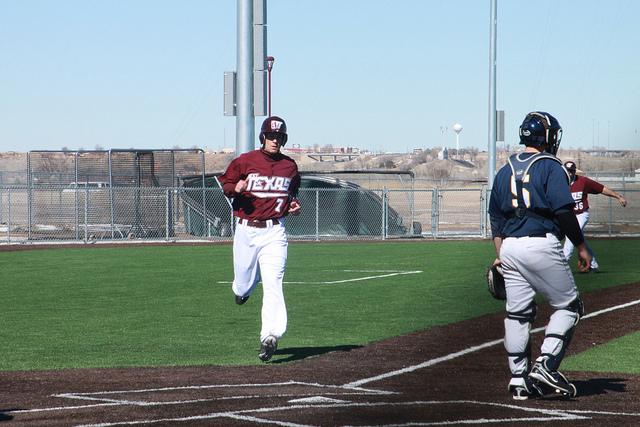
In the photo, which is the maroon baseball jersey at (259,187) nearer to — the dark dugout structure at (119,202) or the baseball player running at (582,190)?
the baseball player running at (582,190)

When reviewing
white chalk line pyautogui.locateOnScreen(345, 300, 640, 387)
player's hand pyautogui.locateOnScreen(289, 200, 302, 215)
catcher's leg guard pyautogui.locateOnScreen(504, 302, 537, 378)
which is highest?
player's hand pyautogui.locateOnScreen(289, 200, 302, 215)

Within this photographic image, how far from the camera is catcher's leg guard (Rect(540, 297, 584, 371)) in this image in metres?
8.69

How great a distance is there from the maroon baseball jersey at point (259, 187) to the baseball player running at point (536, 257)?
9.64ft

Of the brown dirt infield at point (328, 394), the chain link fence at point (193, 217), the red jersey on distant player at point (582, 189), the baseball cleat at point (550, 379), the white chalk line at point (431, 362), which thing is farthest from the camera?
the chain link fence at point (193, 217)

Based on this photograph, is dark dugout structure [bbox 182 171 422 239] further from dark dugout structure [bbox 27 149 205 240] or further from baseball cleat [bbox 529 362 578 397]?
baseball cleat [bbox 529 362 578 397]

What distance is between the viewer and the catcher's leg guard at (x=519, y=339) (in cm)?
877

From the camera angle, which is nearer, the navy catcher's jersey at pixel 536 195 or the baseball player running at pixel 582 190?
the navy catcher's jersey at pixel 536 195

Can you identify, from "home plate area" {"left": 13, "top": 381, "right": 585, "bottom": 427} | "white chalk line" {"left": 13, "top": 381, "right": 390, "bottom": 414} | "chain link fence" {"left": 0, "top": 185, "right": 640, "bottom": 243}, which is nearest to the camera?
"home plate area" {"left": 13, "top": 381, "right": 585, "bottom": 427}

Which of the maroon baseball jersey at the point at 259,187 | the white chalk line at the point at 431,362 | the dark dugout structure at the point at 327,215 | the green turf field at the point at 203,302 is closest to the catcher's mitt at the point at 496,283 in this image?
the white chalk line at the point at 431,362

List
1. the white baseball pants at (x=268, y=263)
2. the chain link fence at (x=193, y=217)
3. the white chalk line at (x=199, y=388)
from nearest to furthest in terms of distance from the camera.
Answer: the white chalk line at (x=199, y=388), the white baseball pants at (x=268, y=263), the chain link fence at (x=193, y=217)


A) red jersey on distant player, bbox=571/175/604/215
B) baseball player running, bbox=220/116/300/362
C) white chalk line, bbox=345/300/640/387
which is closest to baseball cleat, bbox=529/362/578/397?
white chalk line, bbox=345/300/640/387

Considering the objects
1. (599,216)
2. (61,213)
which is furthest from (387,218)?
(599,216)

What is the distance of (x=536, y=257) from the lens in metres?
8.62

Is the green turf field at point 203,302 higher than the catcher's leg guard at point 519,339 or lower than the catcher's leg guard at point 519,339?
lower
